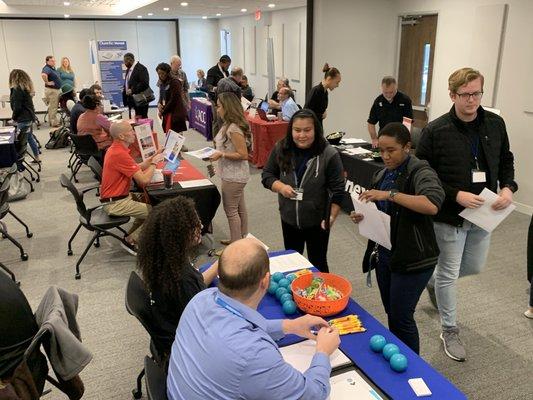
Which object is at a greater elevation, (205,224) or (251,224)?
(205,224)

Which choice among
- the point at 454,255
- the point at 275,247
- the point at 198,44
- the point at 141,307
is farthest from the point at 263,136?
the point at 198,44

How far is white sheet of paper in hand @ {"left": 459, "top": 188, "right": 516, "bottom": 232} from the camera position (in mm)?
2320

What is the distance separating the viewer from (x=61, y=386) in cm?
195

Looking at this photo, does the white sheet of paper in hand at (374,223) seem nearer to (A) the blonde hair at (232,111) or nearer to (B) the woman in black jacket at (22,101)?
(A) the blonde hair at (232,111)

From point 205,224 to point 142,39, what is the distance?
451 inches

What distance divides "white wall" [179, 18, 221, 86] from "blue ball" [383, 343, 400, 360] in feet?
46.3

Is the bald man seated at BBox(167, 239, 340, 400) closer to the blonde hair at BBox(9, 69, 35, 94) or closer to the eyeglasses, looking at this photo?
the eyeglasses

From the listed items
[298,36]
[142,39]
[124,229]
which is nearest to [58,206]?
[124,229]

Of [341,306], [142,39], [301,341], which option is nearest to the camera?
[301,341]

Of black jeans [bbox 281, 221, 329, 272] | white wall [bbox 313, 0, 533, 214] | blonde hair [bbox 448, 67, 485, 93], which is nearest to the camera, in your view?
blonde hair [bbox 448, 67, 485, 93]

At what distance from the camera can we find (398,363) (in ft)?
4.88

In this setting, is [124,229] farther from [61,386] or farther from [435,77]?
[435,77]

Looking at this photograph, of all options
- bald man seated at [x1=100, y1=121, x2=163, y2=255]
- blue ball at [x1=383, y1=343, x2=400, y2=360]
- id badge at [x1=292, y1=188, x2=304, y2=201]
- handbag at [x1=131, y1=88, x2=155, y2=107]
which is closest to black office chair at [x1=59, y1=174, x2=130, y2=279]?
bald man seated at [x1=100, y1=121, x2=163, y2=255]

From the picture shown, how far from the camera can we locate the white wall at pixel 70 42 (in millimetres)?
12602
